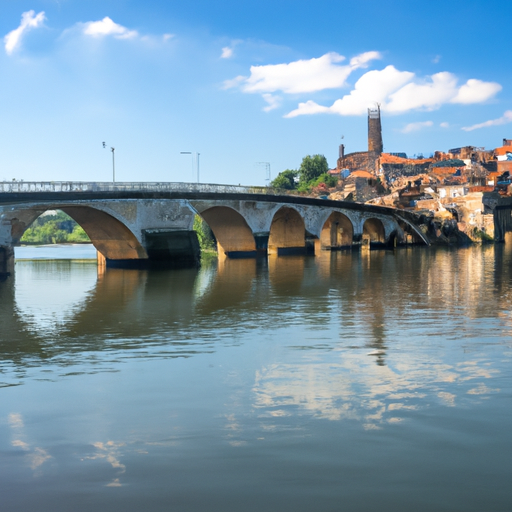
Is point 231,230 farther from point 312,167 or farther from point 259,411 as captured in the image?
point 312,167

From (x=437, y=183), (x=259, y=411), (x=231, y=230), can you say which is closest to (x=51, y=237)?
(x=231, y=230)

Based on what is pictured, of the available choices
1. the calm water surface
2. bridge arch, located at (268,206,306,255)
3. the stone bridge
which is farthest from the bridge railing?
the calm water surface

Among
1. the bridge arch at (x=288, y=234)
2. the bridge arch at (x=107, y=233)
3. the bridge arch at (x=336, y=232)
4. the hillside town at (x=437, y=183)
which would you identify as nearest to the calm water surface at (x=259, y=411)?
the bridge arch at (x=107, y=233)

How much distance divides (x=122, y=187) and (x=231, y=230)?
16.4m

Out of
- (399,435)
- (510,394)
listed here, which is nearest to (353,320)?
(510,394)

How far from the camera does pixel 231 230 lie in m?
55.3

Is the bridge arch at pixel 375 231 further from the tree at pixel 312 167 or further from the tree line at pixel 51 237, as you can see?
the tree at pixel 312 167

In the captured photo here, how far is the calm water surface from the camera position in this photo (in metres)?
6.02

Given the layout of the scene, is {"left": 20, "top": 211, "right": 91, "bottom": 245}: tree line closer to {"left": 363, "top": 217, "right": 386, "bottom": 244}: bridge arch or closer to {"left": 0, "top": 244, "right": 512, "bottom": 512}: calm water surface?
{"left": 363, "top": 217, "right": 386, "bottom": 244}: bridge arch

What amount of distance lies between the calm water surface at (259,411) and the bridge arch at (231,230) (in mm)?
34999

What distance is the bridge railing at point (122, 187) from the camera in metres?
33.5

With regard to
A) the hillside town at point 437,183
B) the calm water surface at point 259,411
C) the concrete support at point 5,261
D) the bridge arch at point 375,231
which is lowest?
the calm water surface at point 259,411

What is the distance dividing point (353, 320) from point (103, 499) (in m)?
11.1

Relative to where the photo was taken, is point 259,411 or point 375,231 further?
point 375,231
